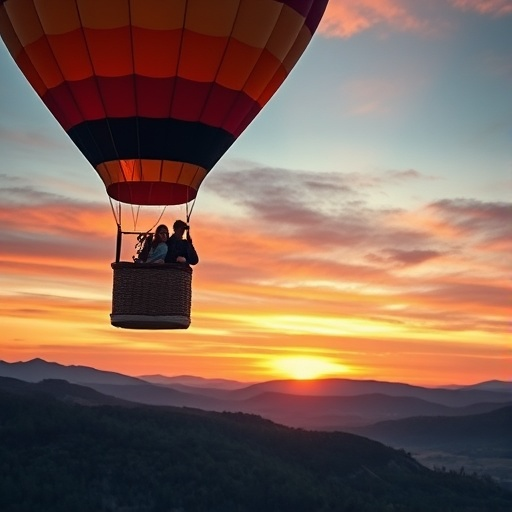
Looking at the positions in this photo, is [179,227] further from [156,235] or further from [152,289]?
[152,289]

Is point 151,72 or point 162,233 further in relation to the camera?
point 151,72

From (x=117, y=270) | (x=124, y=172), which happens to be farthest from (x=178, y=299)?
(x=124, y=172)

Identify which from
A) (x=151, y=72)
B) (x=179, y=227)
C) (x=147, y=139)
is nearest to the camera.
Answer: (x=179, y=227)

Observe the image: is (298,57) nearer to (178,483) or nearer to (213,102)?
(213,102)

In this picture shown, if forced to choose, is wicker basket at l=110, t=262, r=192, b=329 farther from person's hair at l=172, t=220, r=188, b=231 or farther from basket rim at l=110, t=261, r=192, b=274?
person's hair at l=172, t=220, r=188, b=231

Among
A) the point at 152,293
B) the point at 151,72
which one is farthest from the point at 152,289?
the point at 151,72
